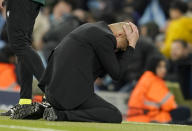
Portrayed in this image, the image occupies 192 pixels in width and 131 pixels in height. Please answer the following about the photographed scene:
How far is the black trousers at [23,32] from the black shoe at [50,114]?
0.47 metres

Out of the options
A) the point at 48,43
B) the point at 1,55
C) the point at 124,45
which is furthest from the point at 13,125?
the point at 1,55

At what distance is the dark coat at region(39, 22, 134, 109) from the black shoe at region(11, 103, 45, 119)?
7.6 inches

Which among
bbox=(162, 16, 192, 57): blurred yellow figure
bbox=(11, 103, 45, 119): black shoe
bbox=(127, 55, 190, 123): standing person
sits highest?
bbox=(11, 103, 45, 119): black shoe

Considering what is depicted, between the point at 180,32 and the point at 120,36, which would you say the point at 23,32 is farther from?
the point at 180,32

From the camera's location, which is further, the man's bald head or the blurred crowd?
the blurred crowd

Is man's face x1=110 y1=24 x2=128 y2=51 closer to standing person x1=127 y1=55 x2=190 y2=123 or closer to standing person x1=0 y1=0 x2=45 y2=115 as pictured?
standing person x1=0 y1=0 x2=45 y2=115

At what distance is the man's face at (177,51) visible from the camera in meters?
14.4

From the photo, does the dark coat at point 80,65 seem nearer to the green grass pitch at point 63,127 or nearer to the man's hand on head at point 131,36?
the man's hand on head at point 131,36

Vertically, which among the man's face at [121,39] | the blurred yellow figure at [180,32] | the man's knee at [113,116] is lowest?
the blurred yellow figure at [180,32]

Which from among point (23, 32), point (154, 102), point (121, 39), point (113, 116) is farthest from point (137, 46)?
point (23, 32)

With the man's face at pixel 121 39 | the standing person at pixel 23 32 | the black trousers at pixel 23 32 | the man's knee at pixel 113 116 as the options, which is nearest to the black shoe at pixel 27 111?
the standing person at pixel 23 32

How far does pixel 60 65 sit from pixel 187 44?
6940mm

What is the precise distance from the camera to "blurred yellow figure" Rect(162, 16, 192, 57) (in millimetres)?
14836

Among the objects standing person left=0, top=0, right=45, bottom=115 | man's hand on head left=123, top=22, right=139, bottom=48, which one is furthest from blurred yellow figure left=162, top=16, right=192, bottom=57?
standing person left=0, top=0, right=45, bottom=115
